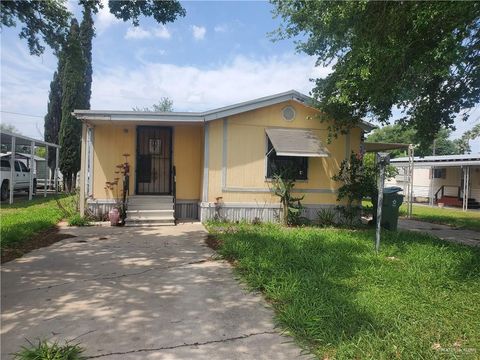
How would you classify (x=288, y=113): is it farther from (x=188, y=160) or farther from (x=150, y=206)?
(x=150, y=206)

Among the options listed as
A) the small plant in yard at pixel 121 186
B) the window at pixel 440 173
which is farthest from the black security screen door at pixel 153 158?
the window at pixel 440 173

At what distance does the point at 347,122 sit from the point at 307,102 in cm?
127

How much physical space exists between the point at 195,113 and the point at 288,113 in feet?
9.19

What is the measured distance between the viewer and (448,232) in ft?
35.2

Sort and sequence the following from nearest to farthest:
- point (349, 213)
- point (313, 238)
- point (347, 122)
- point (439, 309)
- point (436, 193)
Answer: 1. point (439, 309)
2. point (313, 238)
3. point (347, 122)
4. point (349, 213)
5. point (436, 193)

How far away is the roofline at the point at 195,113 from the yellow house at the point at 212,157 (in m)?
0.03

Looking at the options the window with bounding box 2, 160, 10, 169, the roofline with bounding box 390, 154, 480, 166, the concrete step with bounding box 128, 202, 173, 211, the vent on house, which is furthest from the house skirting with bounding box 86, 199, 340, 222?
the roofline with bounding box 390, 154, 480, 166

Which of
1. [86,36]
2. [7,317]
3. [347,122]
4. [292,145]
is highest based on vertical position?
[86,36]

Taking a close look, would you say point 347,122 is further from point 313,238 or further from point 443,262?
point 443,262

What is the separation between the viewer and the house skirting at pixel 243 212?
10203 mm

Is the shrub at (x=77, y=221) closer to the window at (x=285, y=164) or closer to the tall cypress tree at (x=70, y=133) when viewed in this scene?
the window at (x=285, y=164)

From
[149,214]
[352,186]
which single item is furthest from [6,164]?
[352,186]

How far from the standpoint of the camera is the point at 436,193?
2323 centimetres

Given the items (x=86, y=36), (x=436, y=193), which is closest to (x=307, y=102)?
(x=86, y=36)
